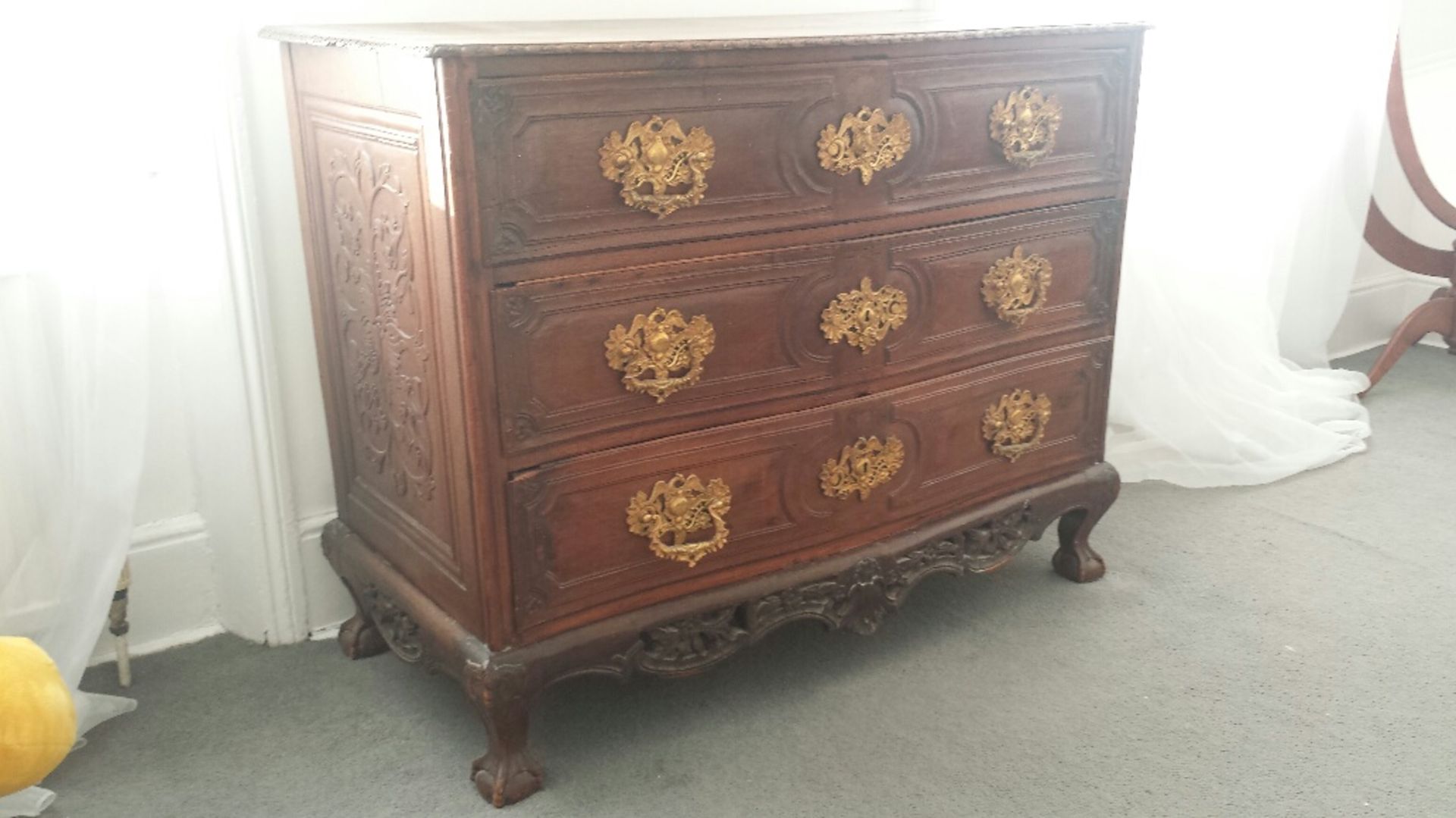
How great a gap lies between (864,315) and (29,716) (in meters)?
1.07

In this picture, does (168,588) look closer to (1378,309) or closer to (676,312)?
(676,312)

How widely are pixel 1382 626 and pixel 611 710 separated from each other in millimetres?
1192

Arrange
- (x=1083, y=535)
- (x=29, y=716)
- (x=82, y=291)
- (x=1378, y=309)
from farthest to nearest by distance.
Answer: (x=1378, y=309) < (x=1083, y=535) < (x=82, y=291) < (x=29, y=716)

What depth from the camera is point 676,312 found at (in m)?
1.47

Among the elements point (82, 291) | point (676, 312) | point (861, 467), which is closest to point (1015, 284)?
point (861, 467)

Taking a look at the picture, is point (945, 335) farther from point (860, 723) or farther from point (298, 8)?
point (298, 8)

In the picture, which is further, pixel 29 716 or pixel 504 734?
pixel 504 734

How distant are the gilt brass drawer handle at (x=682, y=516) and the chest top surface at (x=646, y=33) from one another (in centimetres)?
51

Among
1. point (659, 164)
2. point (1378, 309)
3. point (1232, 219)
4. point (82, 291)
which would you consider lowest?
point (1378, 309)

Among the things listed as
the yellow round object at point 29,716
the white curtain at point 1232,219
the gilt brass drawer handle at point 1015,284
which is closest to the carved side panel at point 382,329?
the yellow round object at point 29,716

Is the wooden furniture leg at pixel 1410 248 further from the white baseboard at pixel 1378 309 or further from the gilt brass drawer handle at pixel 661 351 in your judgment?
the gilt brass drawer handle at pixel 661 351

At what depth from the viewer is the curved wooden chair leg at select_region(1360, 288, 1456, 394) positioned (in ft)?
9.80

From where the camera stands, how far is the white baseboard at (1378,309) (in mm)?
3305

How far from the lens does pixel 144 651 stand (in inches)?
73.0
